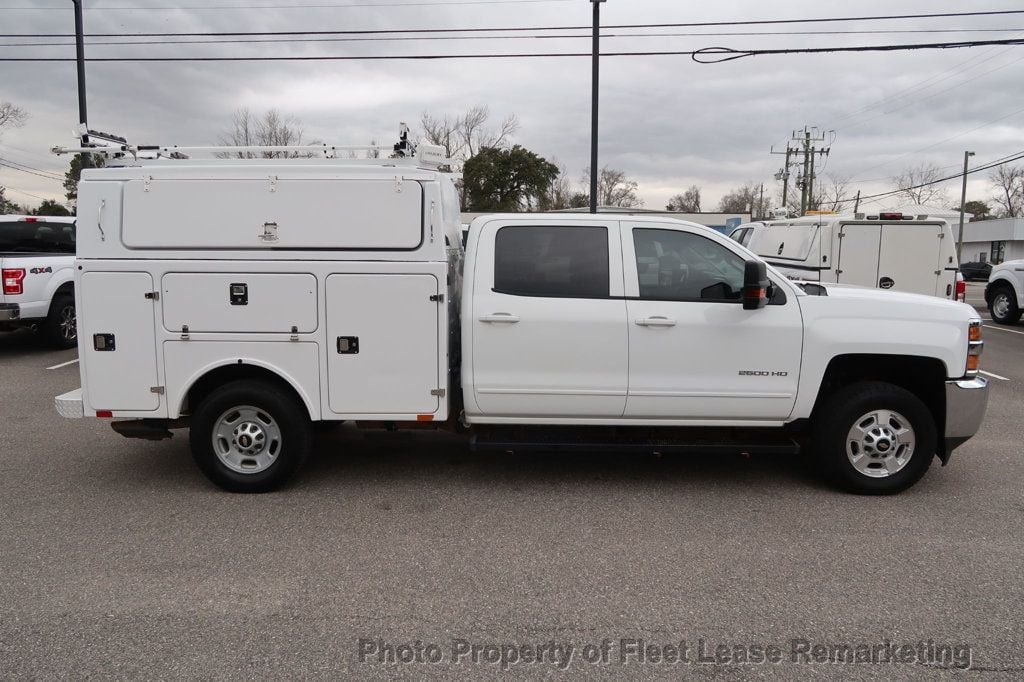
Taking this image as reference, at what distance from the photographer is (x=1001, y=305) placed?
1639 cm

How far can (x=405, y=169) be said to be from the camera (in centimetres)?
490

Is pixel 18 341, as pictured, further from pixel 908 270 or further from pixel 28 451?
→ pixel 908 270

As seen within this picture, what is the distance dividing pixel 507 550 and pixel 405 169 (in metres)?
2.55

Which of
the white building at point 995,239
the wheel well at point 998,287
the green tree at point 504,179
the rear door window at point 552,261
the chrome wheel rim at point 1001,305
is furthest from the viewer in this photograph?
the white building at point 995,239

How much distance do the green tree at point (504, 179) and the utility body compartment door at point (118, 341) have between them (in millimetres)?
31981

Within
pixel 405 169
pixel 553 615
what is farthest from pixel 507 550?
pixel 405 169

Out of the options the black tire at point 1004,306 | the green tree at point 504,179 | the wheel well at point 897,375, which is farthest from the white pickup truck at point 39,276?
the green tree at point 504,179

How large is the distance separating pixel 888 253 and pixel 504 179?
28.7 m

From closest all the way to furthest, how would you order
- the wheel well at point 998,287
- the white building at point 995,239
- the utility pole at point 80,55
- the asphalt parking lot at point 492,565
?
the asphalt parking lot at point 492,565
the utility pole at point 80,55
the wheel well at point 998,287
the white building at point 995,239

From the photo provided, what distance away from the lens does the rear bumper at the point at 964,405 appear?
5023 mm

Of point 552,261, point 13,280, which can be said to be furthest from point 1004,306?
point 13,280

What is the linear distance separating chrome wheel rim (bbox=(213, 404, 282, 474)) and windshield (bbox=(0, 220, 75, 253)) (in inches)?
Result: 321

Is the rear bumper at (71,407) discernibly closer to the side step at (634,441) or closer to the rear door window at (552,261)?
the side step at (634,441)

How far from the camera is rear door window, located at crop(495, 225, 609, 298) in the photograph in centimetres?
504
